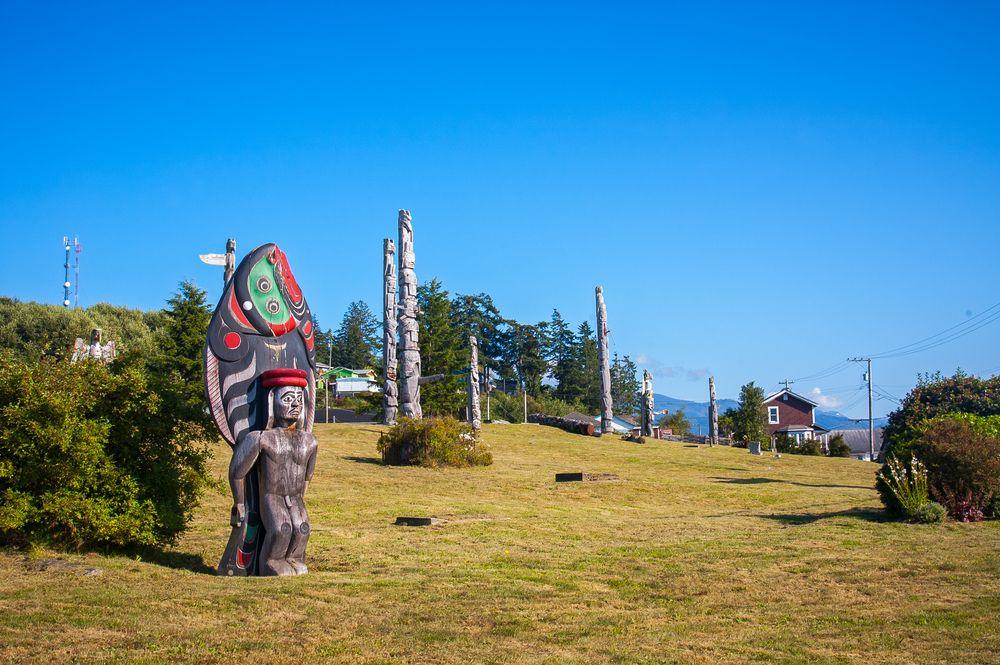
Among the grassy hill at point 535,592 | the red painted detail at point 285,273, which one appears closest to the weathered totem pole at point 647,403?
the grassy hill at point 535,592

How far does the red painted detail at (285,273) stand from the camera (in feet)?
50.3

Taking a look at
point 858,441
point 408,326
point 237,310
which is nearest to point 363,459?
point 408,326

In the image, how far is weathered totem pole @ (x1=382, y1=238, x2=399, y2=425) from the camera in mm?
36906

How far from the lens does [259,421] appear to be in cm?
1405

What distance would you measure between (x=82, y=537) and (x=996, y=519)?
18291 mm

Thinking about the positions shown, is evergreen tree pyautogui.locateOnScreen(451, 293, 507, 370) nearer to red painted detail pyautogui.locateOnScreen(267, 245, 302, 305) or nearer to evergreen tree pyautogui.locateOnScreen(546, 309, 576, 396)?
evergreen tree pyautogui.locateOnScreen(546, 309, 576, 396)

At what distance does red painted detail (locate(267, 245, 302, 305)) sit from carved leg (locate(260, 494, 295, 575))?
3.49 metres

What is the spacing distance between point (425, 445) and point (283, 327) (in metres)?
14.8

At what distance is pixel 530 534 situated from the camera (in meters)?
18.7

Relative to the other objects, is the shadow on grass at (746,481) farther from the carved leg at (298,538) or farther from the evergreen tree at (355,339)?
the evergreen tree at (355,339)

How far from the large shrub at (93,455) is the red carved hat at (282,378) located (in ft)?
6.63

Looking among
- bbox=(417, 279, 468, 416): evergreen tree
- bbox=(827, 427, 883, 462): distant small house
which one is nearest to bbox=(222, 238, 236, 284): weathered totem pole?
bbox=(417, 279, 468, 416): evergreen tree

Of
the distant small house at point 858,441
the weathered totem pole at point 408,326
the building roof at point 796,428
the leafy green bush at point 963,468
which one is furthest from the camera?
the distant small house at point 858,441

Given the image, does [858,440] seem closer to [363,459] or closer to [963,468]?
[363,459]
